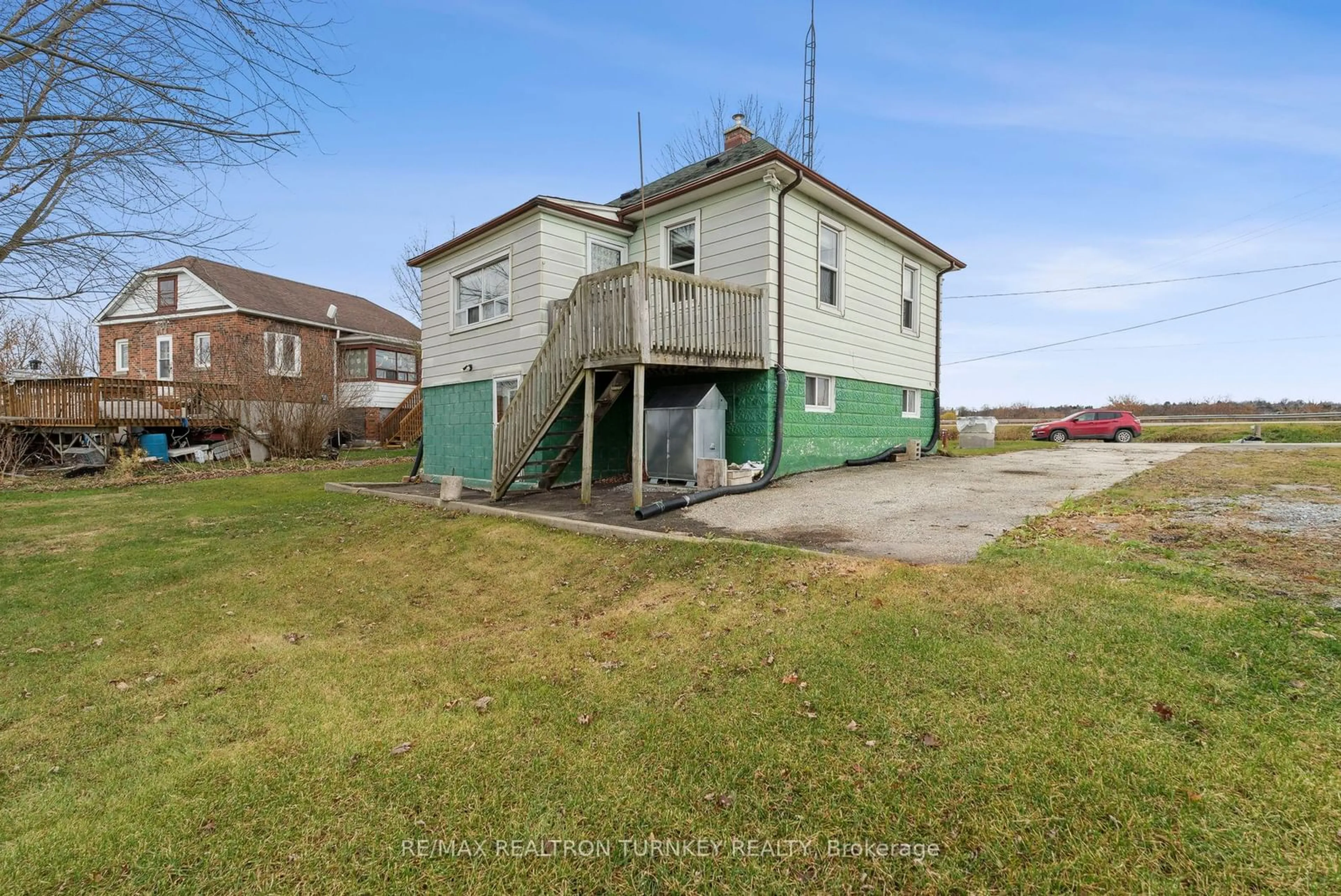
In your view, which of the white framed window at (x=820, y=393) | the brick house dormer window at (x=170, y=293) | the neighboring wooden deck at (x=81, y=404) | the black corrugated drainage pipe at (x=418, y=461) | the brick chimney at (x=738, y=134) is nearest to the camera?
the white framed window at (x=820, y=393)

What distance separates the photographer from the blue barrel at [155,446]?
18234mm

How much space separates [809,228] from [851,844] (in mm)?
10480

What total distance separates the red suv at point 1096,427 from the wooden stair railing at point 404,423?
25852 millimetres

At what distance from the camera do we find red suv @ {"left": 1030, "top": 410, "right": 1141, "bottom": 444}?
2370cm

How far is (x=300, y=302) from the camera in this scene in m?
28.3

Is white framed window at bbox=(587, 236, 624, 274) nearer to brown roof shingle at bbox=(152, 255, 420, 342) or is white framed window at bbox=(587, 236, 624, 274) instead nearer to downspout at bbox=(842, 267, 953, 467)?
downspout at bbox=(842, 267, 953, 467)

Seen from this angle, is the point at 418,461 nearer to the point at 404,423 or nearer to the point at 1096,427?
the point at 404,423

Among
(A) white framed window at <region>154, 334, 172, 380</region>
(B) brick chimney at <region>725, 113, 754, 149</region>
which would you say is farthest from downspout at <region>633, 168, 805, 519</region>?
(A) white framed window at <region>154, 334, 172, 380</region>

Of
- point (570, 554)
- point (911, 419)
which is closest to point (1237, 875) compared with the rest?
point (570, 554)

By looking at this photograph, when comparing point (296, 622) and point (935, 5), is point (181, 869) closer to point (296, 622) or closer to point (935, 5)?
point (296, 622)

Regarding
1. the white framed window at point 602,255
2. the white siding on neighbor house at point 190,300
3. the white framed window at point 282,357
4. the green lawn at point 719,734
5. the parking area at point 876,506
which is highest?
the white siding on neighbor house at point 190,300

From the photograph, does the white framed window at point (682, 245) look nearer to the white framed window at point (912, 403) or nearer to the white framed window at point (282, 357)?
the white framed window at point (912, 403)

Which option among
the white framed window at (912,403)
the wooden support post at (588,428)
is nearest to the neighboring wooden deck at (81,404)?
the wooden support post at (588,428)

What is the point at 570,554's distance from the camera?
684cm
